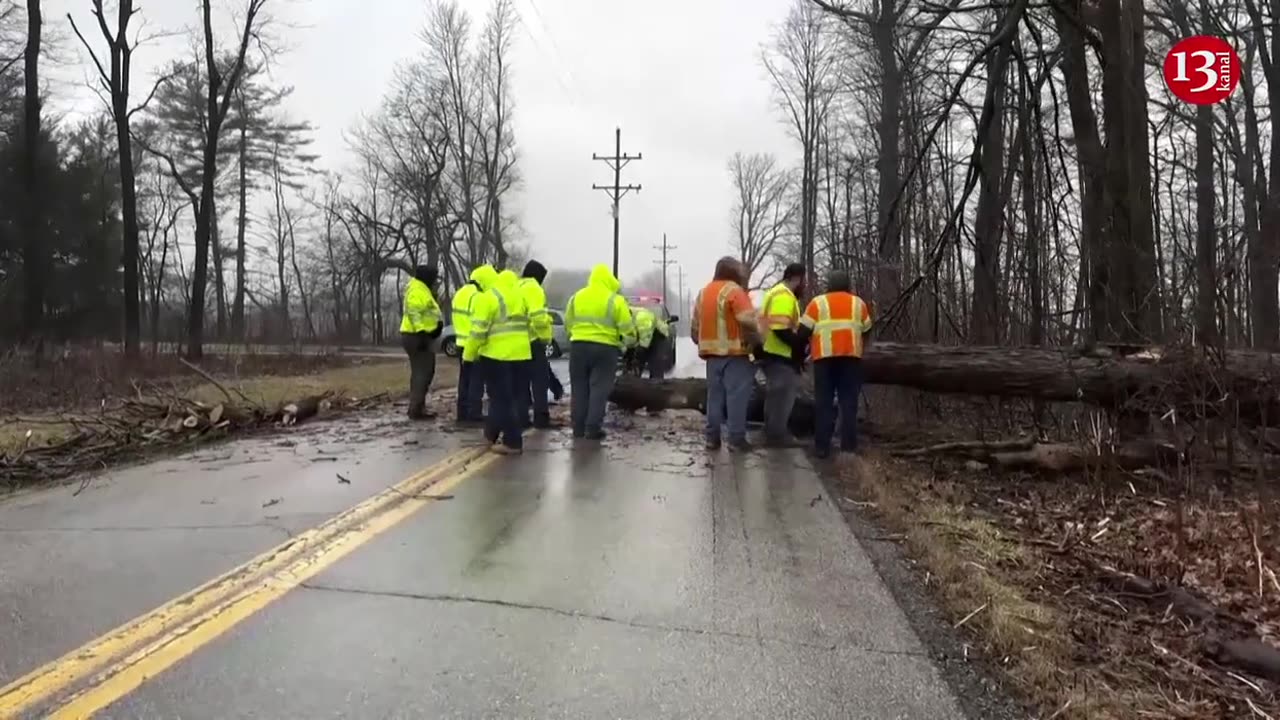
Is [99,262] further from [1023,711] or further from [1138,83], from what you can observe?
[1023,711]

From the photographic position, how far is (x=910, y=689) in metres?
3.60

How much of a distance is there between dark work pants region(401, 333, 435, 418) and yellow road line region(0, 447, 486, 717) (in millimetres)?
5128

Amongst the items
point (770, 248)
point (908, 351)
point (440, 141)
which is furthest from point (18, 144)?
point (770, 248)

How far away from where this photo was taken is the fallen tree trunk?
6719mm

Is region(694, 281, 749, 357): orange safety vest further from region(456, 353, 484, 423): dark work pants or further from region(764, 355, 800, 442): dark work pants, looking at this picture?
region(456, 353, 484, 423): dark work pants

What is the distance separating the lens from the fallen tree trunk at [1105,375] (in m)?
6.72

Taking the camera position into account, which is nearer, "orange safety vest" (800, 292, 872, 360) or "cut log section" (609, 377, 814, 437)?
"orange safety vest" (800, 292, 872, 360)

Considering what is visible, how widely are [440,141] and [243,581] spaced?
46.7 metres

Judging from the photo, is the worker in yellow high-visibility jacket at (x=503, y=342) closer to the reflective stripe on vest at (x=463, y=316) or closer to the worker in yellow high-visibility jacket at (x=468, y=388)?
the reflective stripe on vest at (x=463, y=316)

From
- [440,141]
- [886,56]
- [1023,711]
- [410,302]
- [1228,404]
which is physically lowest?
[1023,711]

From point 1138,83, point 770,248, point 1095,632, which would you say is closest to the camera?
point 1095,632

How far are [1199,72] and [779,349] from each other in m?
4.42

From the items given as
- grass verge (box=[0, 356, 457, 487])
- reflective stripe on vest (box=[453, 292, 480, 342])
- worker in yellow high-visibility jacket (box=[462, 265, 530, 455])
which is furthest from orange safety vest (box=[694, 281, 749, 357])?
grass verge (box=[0, 356, 457, 487])

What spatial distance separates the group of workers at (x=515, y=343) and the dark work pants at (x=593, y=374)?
1 cm
